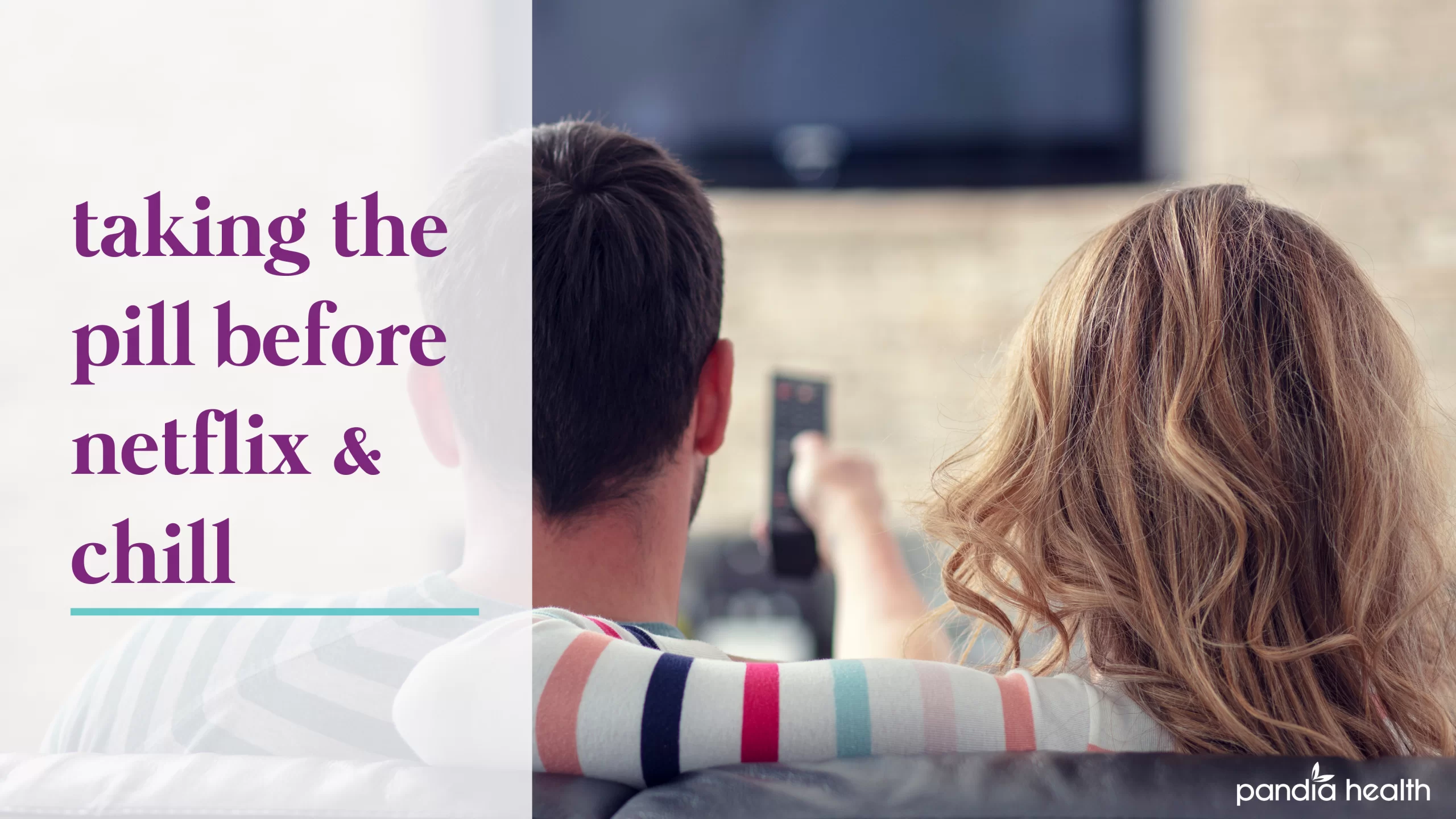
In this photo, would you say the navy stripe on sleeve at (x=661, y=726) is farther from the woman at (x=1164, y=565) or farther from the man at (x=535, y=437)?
the man at (x=535, y=437)

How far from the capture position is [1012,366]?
733 mm

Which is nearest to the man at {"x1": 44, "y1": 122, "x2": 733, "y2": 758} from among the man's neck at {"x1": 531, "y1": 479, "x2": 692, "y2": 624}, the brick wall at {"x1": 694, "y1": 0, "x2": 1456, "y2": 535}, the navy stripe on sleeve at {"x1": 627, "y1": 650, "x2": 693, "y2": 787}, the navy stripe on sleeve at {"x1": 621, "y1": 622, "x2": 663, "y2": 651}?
the man's neck at {"x1": 531, "y1": 479, "x2": 692, "y2": 624}

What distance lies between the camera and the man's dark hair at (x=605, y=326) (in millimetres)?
780

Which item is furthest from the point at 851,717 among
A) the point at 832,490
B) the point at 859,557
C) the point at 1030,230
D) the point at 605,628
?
the point at 1030,230

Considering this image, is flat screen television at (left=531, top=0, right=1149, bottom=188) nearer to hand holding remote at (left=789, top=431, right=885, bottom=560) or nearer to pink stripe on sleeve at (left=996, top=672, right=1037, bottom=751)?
hand holding remote at (left=789, top=431, right=885, bottom=560)

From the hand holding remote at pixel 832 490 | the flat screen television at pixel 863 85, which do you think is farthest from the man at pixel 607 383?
the flat screen television at pixel 863 85

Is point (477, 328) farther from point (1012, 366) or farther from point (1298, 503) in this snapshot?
point (1298, 503)

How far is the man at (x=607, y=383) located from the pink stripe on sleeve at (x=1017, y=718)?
0.28 metres

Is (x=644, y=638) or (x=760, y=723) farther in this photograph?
A: (x=644, y=638)

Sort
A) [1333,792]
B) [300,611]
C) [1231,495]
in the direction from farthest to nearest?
[300,611] < [1231,495] < [1333,792]

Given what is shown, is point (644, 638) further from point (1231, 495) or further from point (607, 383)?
point (1231, 495)

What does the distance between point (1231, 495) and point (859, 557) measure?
1.71ft

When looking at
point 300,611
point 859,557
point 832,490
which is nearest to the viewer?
point 300,611

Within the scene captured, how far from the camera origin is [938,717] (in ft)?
1.77
